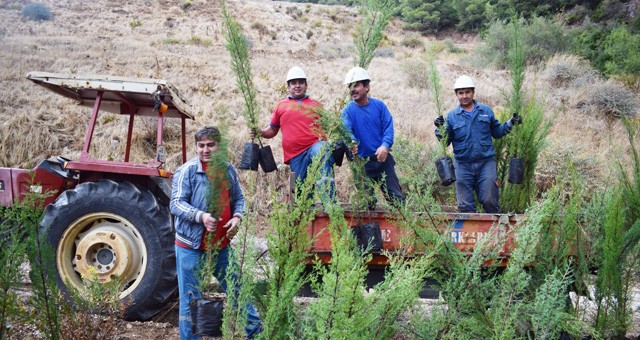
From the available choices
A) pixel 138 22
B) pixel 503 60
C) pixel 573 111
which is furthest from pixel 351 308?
pixel 138 22

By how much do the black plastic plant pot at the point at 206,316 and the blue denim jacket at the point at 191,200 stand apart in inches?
43.5

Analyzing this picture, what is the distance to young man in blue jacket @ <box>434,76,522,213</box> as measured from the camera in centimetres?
504

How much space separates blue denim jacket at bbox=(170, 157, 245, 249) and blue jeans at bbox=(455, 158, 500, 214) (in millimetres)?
2590

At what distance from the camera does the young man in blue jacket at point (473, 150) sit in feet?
16.5

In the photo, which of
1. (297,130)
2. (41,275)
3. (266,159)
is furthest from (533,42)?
(41,275)

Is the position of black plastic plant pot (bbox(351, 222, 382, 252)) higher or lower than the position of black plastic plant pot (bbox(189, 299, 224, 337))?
higher

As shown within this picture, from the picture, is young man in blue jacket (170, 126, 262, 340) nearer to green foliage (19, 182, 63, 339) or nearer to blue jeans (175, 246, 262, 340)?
blue jeans (175, 246, 262, 340)

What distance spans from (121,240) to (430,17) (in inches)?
1379

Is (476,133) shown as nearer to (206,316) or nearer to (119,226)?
(119,226)

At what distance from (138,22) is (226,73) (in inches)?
486

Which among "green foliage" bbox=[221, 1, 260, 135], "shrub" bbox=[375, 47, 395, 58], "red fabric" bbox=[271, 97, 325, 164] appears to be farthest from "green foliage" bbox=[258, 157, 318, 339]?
"shrub" bbox=[375, 47, 395, 58]

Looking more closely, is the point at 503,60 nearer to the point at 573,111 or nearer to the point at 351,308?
the point at 573,111

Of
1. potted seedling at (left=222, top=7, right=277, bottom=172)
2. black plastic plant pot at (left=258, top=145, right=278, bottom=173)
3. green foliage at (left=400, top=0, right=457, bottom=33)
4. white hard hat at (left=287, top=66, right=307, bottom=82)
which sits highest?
green foliage at (left=400, top=0, right=457, bottom=33)

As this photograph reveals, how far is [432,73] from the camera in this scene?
166 inches
